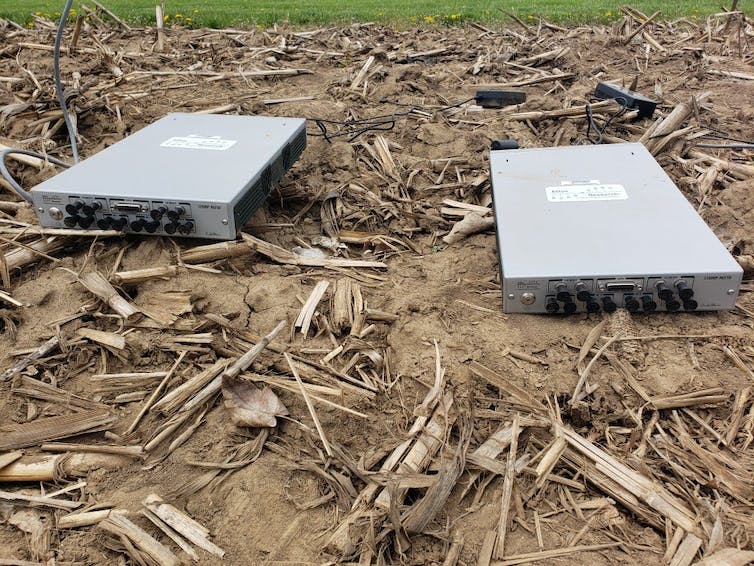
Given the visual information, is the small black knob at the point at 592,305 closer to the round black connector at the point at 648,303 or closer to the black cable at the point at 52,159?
the round black connector at the point at 648,303

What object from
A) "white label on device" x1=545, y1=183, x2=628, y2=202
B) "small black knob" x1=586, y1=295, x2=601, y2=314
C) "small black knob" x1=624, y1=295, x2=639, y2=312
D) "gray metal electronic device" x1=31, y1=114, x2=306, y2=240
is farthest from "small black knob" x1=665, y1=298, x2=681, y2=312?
"gray metal electronic device" x1=31, y1=114, x2=306, y2=240

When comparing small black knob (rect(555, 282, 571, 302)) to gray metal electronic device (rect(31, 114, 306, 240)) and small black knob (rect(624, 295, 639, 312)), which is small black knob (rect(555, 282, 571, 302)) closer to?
small black knob (rect(624, 295, 639, 312))

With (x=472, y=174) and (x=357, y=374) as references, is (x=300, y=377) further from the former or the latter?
(x=472, y=174)

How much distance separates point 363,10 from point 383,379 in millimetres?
11656

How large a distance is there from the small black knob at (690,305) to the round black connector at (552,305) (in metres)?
0.61

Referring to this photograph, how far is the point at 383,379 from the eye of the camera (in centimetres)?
280

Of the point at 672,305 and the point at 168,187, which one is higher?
the point at 168,187

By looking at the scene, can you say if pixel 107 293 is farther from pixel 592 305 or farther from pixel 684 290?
pixel 684 290

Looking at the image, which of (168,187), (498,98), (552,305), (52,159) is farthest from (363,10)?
(552,305)

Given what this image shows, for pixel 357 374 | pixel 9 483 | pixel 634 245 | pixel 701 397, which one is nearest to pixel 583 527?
pixel 701 397

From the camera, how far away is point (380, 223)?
4430mm

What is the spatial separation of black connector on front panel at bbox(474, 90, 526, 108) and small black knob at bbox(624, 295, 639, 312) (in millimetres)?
4107

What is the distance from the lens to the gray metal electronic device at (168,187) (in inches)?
135

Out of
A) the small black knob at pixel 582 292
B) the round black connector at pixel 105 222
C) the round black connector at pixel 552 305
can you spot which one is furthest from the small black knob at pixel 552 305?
the round black connector at pixel 105 222
